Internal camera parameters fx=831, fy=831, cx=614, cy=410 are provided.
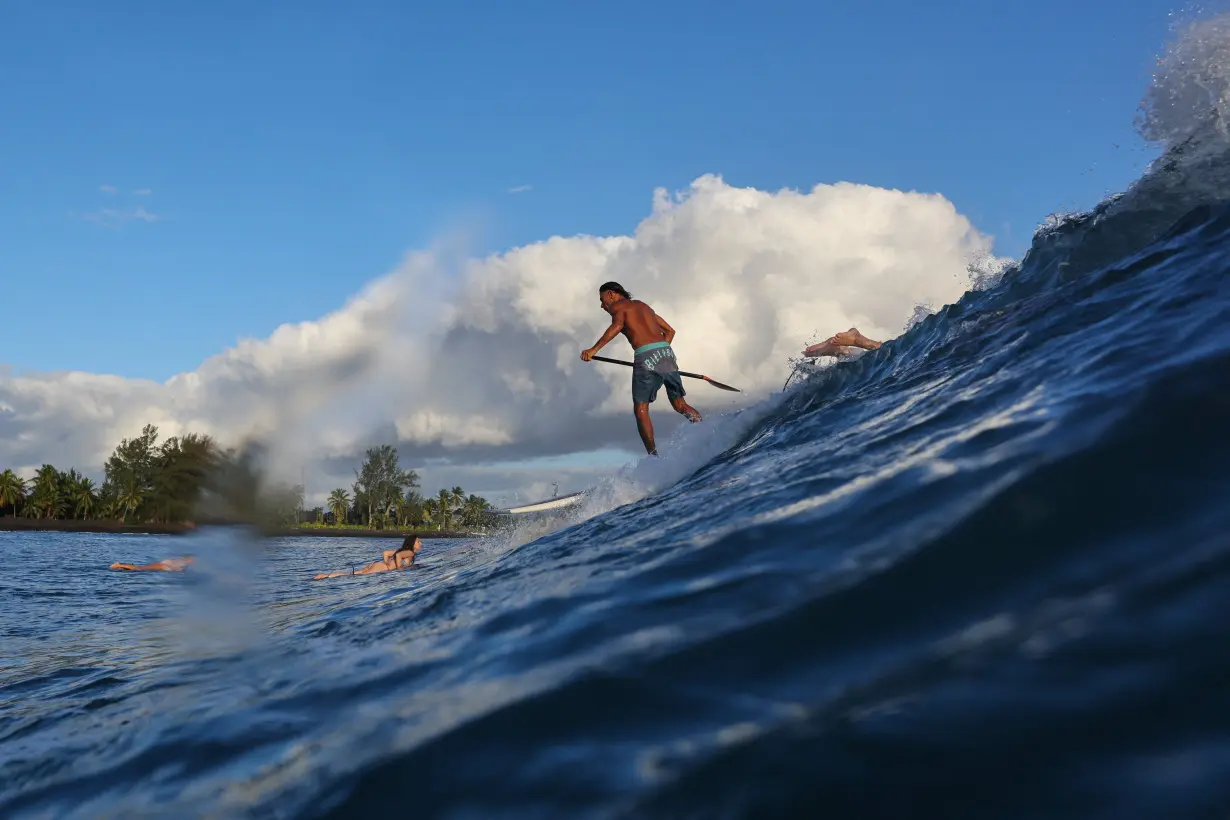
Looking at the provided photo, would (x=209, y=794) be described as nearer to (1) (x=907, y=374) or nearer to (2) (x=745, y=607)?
(2) (x=745, y=607)

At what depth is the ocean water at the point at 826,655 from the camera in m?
1.33

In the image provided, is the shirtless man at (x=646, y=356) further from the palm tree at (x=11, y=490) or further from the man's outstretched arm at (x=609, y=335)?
the palm tree at (x=11, y=490)

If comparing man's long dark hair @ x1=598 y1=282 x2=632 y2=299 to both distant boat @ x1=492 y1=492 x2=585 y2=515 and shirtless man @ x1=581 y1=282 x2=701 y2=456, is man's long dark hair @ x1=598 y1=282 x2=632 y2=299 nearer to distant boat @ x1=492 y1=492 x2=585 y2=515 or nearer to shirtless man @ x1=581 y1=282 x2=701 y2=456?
shirtless man @ x1=581 y1=282 x2=701 y2=456

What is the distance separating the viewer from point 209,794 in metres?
1.97

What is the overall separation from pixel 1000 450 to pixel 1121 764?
65.6 inches

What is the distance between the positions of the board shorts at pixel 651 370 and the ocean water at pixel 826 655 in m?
5.53

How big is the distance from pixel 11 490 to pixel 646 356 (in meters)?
94.9

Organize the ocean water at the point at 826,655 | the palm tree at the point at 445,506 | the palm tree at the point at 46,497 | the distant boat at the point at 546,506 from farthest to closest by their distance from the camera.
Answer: the palm tree at the point at 445,506 < the palm tree at the point at 46,497 < the distant boat at the point at 546,506 < the ocean water at the point at 826,655

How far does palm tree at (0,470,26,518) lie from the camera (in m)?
82.3

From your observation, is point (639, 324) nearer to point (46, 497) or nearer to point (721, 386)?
point (721, 386)

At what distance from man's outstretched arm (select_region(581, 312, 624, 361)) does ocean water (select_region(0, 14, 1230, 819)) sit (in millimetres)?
5538

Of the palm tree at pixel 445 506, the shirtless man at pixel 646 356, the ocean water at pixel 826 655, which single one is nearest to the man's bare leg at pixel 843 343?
the shirtless man at pixel 646 356

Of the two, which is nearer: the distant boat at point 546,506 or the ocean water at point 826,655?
the ocean water at point 826,655

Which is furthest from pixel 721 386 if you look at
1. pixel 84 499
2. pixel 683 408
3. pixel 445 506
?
pixel 445 506
